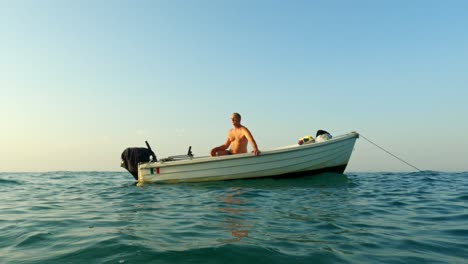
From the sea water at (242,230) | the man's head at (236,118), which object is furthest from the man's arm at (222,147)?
the sea water at (242,230)

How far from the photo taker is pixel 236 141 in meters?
10.1

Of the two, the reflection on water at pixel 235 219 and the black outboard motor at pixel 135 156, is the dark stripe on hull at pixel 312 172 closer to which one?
the reflection on water at pixel 235 219

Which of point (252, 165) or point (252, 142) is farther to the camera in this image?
point (252, 165)

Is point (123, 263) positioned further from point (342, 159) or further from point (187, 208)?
point (342, 159)

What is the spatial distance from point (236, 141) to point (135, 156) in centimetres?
339

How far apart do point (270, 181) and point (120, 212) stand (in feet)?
17.4

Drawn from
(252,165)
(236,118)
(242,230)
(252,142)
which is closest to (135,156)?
(236,118)

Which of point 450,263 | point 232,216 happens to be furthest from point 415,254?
point 232,216

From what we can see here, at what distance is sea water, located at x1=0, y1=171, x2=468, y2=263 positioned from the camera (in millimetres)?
2885

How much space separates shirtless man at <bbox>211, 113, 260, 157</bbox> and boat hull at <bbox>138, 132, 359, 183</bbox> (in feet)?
1.54

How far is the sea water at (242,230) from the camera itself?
2.88 m

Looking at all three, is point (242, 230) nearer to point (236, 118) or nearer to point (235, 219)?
point (235, 219)

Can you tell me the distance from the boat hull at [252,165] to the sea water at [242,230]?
3.10 m

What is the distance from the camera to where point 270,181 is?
9812mm
